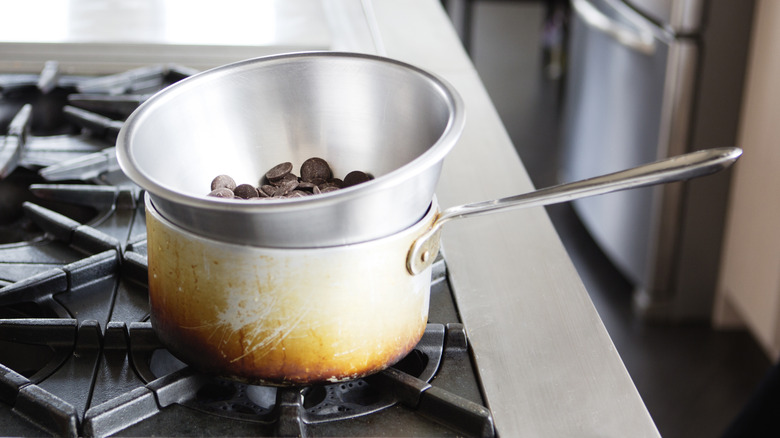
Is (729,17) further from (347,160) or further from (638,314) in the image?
(347,160)

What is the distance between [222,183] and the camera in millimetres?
591

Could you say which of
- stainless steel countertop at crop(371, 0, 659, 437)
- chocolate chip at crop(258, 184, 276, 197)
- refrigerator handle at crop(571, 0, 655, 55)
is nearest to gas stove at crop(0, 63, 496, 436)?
stainless steel countertop at crop(371, 0, 659, 437)

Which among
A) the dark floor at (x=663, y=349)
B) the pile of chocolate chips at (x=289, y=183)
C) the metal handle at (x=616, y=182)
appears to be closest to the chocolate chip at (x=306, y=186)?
the pile of chocolate chips at (x=289, y=183)

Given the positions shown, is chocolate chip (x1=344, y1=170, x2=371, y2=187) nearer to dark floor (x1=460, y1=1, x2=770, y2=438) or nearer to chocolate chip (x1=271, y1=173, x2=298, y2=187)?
chocolate chip (x1=271, y1=173, x2=298, y2=187)

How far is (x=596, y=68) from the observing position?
88.1 inches

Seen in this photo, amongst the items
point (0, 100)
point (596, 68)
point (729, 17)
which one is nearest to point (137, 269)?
point (0, 100)

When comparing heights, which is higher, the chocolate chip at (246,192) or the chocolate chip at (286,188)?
the chocolate chip at (246,192)

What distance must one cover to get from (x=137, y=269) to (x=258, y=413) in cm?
19

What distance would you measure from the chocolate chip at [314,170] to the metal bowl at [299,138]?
2cm

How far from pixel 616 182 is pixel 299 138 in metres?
0.27

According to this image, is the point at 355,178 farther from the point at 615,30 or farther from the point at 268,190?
the point at 615,30

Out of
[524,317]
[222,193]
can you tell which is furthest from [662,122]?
[222,193]

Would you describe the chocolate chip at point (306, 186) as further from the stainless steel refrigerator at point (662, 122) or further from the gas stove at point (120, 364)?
the stainless steel refrigerator at point (662, 122)

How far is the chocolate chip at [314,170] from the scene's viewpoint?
0.63m
